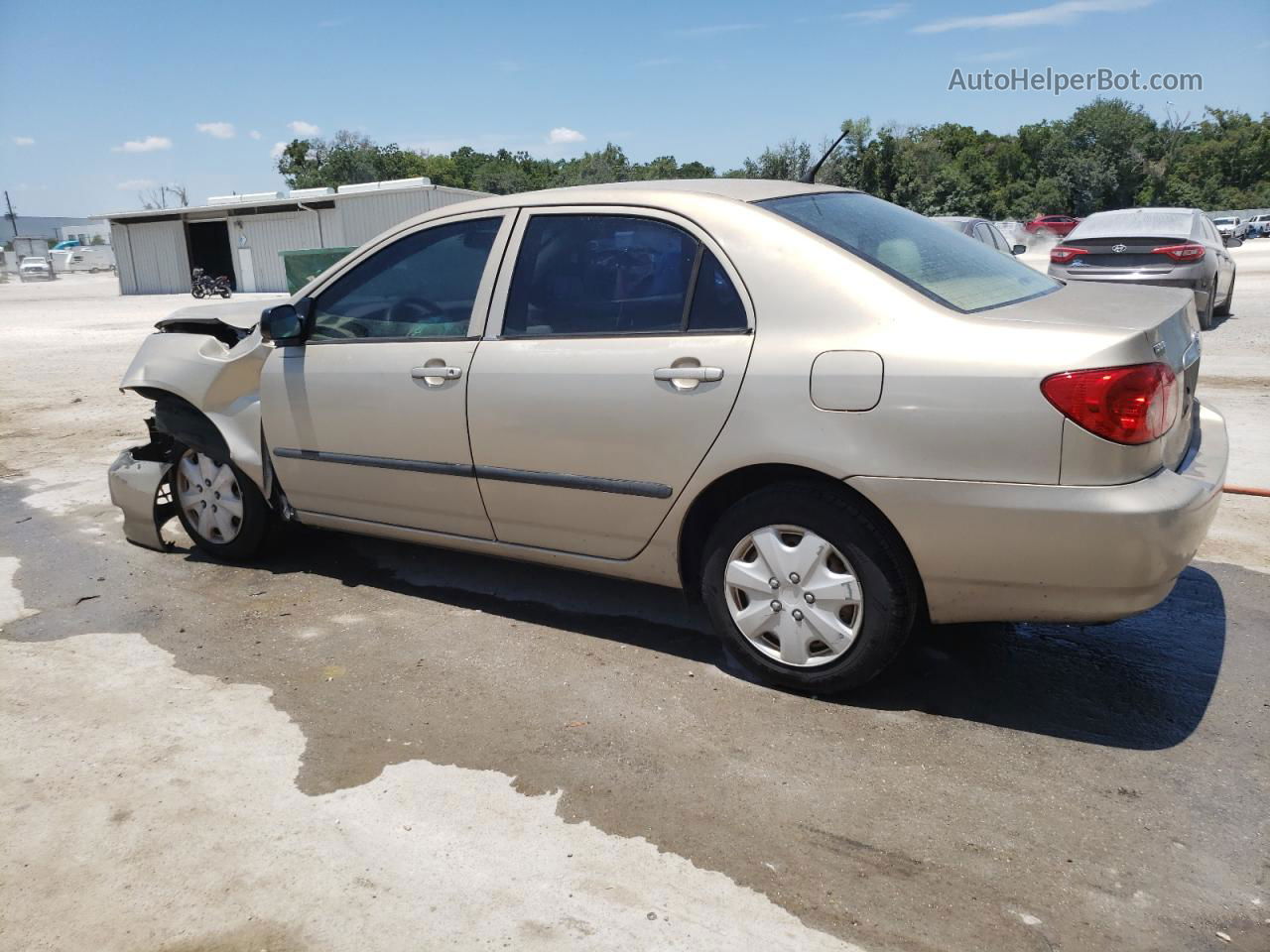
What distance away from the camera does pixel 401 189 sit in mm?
34094

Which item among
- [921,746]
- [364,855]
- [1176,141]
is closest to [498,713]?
[364,855]

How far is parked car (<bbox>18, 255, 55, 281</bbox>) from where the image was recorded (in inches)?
2336

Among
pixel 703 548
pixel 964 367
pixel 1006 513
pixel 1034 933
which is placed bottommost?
pixel 1034 933

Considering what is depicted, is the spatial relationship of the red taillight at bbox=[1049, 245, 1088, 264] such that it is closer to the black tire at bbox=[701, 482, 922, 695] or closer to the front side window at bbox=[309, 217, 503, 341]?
the front side window at bbox=[309, 217, 503, 341]

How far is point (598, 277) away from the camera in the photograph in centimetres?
374

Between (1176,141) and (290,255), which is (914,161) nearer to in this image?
(1176,141)

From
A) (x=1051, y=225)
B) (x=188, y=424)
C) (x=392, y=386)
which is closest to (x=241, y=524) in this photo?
(x=188, y=424)

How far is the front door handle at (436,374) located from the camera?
12.8 feet

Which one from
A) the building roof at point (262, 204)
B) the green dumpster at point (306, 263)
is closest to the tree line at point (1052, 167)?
the building roof at point (262, 204)

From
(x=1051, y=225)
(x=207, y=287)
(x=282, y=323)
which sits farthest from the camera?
(x=1051, y=225)

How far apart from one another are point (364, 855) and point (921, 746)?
1.68 metres

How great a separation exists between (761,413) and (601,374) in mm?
647

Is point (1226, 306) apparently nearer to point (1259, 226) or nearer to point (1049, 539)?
point (1049, 539)

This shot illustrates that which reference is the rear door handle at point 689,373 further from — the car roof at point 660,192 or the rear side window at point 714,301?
the car roof at point 660,192
